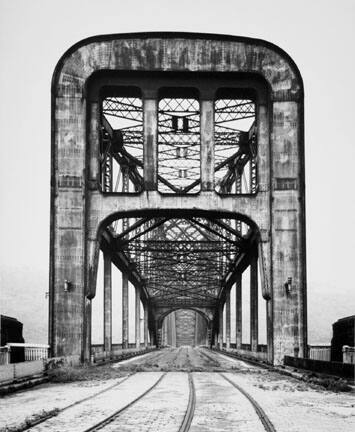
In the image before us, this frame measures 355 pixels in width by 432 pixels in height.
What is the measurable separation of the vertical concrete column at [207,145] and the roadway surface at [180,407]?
31.6ft

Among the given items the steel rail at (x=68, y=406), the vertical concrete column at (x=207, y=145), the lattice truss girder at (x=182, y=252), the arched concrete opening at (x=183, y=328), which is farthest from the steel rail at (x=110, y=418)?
the arched concrete opening at (x=183, y=328)

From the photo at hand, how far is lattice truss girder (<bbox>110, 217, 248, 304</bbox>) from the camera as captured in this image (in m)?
40.8

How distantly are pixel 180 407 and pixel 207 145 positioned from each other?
53.7 feet

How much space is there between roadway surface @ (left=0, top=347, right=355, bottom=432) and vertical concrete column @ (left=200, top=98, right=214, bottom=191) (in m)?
9.62

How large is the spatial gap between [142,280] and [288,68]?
138 ft

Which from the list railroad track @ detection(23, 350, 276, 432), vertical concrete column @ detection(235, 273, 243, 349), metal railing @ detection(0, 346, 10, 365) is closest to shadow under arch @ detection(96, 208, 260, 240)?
metal railing @ detection(0, 346, 10, 365)

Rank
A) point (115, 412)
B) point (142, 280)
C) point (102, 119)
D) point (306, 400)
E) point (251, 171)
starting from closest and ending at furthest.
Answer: point (115, 412) → point (306, 400) → point (102, 119) → point (251, 171) → point (142, 280)

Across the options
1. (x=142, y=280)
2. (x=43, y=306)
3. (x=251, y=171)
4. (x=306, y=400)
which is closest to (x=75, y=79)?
(x=251, y=171)

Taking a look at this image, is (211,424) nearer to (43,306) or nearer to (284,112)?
(284,112)

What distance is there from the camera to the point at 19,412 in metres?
13.0

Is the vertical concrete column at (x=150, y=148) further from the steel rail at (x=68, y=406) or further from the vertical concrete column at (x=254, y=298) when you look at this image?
the vertical concrete column at (x=254, y=298)

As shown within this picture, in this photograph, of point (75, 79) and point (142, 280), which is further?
point (142, 280)

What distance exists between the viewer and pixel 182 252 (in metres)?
50.6

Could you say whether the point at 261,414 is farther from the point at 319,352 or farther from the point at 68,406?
the point at 319,352
